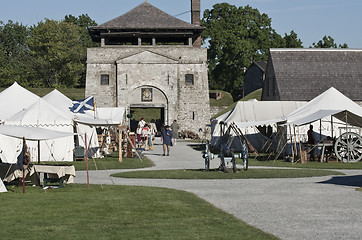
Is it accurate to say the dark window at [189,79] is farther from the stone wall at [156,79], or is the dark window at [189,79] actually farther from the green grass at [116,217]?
the green grass at [116,217]

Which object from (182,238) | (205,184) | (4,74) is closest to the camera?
(182,238)

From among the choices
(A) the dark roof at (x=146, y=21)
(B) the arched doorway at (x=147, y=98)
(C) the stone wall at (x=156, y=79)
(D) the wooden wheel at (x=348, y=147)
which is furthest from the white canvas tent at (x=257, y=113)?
(A) the dark roof at (x=146, y=21)

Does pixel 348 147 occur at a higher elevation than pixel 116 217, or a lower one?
higher

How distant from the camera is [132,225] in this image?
10234 mm

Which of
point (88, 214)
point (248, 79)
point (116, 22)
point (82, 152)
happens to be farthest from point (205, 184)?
point (248, 79)

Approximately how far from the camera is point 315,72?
45656 millimetres

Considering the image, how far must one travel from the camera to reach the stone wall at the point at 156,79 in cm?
5422

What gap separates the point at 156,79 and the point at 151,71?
0.80 metres

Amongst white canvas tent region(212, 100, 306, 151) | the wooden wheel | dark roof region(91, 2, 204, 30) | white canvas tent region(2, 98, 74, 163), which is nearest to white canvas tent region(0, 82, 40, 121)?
white canvas tent region(2, 98, 74, 163)

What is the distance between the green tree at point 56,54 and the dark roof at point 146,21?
2403 cm

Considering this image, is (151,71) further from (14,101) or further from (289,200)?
(289,200)

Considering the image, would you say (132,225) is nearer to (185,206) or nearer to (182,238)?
(182,238)

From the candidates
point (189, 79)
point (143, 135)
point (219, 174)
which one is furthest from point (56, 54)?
point (219, 174)

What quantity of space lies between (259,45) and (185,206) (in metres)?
66.6
